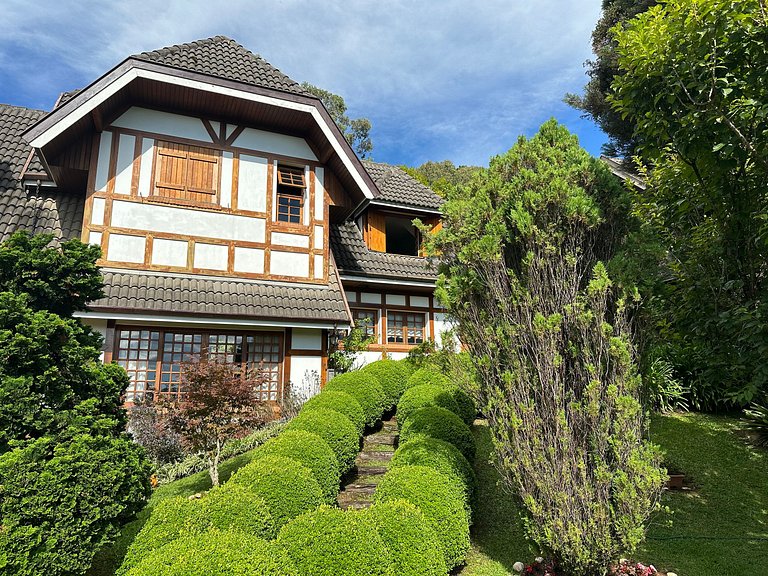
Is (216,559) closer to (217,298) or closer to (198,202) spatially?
(217,298)

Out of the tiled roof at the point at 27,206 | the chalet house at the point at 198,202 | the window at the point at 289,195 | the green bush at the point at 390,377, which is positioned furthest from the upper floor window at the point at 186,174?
the green bush at the point at 390,377

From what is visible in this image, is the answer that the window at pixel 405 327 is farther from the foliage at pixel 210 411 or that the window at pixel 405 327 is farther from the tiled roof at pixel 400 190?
the foliage at pixel 210 411

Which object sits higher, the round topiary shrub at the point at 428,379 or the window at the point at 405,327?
the window at the point at 405,327

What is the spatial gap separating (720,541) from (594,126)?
697 inches

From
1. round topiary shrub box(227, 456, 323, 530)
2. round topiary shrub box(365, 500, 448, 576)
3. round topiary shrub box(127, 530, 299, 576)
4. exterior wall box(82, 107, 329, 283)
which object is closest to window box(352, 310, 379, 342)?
exterior wall box(82, 107, 329, 283)

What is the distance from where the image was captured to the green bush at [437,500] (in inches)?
184

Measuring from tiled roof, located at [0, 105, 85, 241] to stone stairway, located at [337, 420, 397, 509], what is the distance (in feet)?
26.1

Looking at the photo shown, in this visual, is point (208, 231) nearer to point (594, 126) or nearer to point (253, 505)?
point (253, 505)

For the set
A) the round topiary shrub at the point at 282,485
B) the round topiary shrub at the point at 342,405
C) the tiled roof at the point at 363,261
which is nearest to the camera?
the round topiary shrub at the point at 282,485

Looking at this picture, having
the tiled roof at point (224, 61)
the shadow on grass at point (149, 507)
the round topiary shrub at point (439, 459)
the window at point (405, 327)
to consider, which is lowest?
the shadow on grass at point (149, 507)

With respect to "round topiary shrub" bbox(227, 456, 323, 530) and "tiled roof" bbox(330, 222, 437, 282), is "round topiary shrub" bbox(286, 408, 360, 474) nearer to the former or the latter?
"round topiary shrub" bbox(227, 456, 323, 530)

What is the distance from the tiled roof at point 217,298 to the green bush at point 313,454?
4.35 meters

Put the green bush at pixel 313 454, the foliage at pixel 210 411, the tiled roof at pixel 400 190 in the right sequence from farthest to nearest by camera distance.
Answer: the tiled roof at pixel 400 190 → the foliage at pixel 210 411 → the green bush at pixel 313 454

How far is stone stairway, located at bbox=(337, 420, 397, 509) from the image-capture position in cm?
641
